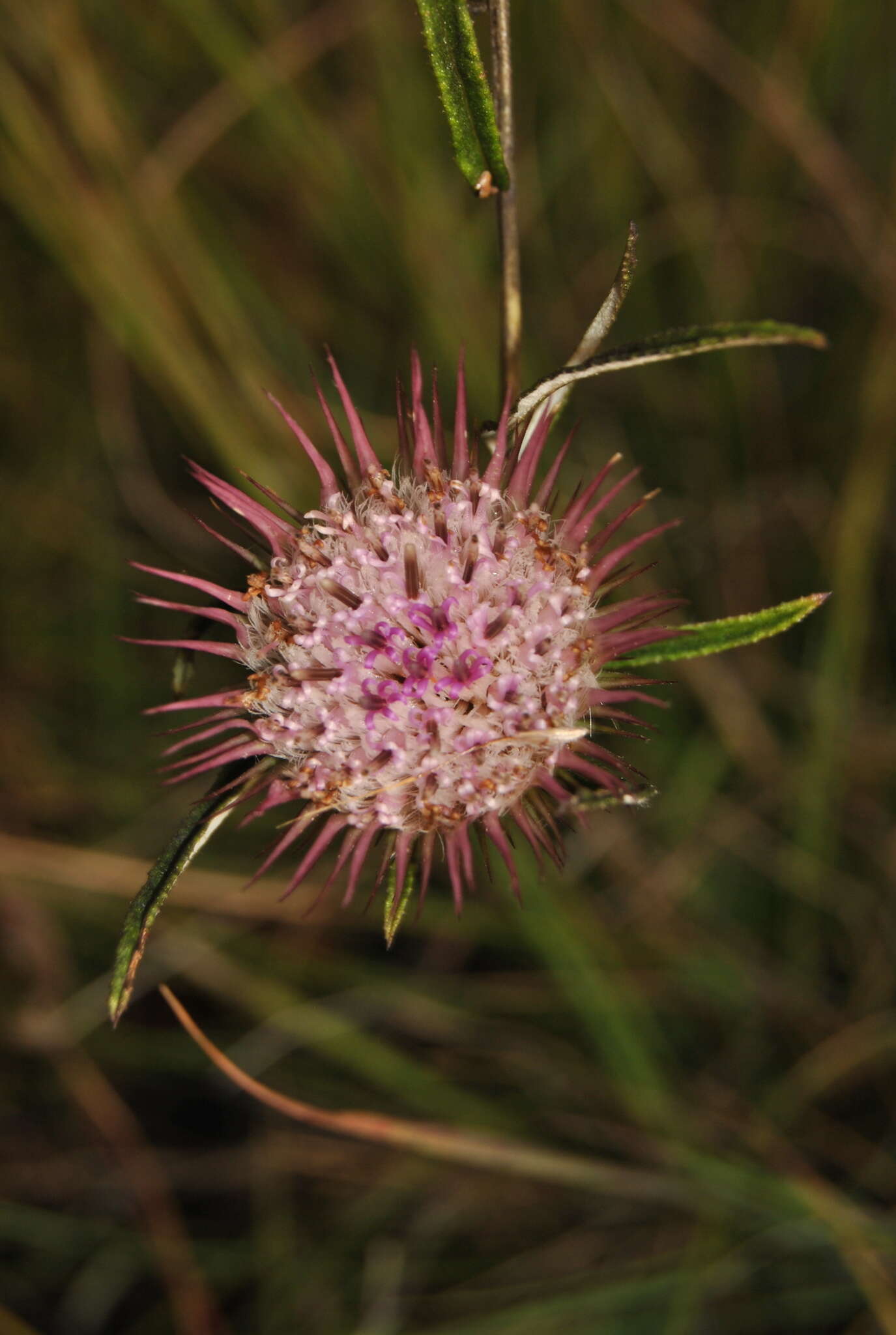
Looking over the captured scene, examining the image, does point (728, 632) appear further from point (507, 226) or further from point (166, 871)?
point (166, 871)

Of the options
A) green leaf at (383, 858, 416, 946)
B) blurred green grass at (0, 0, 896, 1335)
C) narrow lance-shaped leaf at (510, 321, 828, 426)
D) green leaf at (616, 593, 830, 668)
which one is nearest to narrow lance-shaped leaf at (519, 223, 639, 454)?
narrow lance-shaped leaf at (510, 321, 828, 426)

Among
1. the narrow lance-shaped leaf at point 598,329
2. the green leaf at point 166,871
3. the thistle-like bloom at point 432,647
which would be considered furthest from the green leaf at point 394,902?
the narrow lance-shaped leaf at point 598,329

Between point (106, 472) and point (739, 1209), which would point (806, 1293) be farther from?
point (106, 472)

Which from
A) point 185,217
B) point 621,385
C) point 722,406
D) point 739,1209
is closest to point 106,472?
point 185,217

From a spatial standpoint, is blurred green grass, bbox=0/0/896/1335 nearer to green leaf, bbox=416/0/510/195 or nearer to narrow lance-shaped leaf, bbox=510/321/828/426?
green leaf, bbox=416/0/510/195

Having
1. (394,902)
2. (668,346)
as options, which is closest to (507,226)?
(668,346)

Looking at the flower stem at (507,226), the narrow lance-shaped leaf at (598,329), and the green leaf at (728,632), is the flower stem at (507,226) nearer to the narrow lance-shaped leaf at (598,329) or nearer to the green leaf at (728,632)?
the narrow lance-shaped leaf at (598,329)
